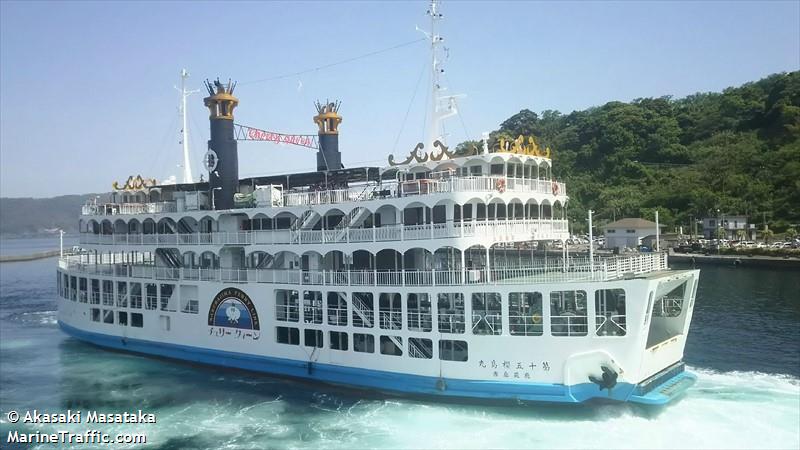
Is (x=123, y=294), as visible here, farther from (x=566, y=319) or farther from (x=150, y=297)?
(x=566, y=319)

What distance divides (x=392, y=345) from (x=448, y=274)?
3.70m

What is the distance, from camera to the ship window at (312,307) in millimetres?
24938

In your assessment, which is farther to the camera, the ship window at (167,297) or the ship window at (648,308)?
the ship window at (167,297)

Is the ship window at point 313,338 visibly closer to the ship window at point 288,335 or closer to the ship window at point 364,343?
the ship window at point 288,335

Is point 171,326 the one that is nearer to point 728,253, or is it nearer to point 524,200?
point 524,200

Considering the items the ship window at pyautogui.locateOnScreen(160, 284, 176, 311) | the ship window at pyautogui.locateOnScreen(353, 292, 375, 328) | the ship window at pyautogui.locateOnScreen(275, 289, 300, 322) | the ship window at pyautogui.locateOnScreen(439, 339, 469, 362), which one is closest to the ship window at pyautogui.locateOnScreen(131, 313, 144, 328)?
the ship window at pyautogui.locateOnScreen(160, 284, 176, 311)

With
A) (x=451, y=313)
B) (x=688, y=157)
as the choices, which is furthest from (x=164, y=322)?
(x=688, y=157)

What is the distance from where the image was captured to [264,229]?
2911cm

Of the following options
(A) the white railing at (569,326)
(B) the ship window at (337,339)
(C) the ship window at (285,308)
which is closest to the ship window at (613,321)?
(A) the white railing at (569,326)

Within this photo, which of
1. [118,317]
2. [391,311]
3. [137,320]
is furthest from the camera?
[118,317]

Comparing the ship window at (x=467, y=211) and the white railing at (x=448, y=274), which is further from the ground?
the ship window at (x=467, y=211)

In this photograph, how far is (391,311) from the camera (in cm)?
2320

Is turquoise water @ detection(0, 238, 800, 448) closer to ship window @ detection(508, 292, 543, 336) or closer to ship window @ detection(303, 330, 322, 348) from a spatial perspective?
ship window @ detection(303, 330, 322, 348)

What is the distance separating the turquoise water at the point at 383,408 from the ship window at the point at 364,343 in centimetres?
180
